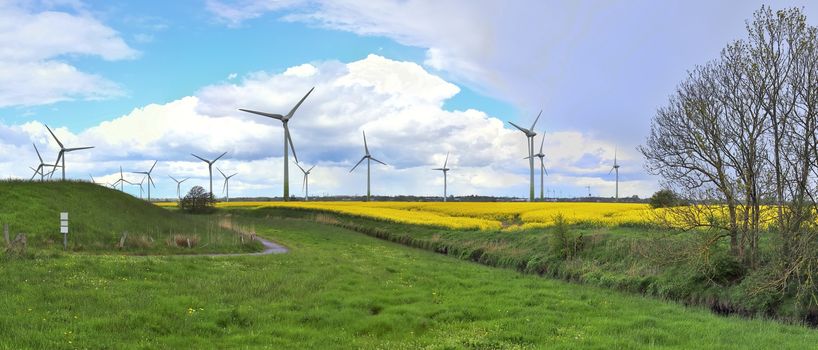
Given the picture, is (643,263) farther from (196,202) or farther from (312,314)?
(196,202)

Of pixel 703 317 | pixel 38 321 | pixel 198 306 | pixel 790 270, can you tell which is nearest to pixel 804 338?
pixel 703 317

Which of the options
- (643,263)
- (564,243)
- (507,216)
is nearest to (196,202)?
(507,216)

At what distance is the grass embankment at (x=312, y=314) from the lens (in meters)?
12.2

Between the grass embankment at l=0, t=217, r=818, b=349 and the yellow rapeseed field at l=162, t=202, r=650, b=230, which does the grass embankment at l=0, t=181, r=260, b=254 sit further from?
the yellow rapeseed field at l=162, t=202, r=650, b=230

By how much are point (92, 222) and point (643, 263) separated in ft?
105

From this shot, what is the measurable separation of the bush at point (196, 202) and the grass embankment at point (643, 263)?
49.9m

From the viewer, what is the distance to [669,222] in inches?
995

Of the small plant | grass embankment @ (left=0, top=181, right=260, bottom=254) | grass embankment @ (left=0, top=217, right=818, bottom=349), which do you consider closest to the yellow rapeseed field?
the small plant

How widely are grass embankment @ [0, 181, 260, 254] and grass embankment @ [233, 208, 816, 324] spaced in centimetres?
1693

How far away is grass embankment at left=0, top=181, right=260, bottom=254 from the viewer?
1096 inches

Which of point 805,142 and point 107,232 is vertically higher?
point 805,142

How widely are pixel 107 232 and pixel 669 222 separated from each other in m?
30.7

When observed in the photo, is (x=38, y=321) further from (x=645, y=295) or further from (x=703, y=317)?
(x=645, y=295)

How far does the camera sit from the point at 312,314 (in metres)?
14.9
